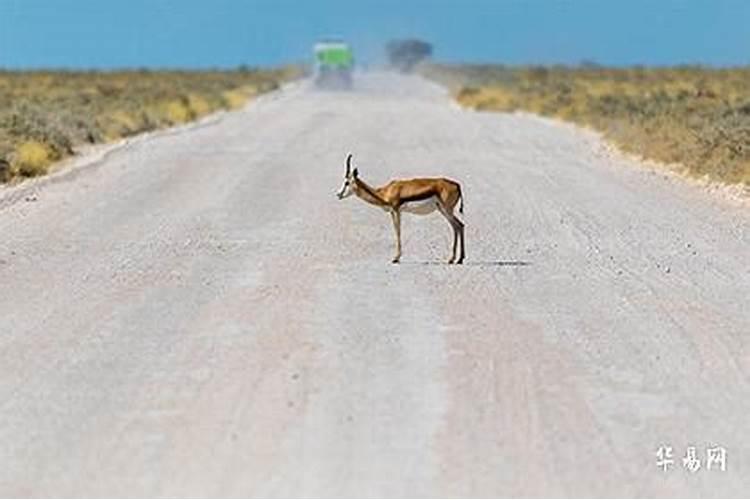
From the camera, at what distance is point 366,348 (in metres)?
9.61

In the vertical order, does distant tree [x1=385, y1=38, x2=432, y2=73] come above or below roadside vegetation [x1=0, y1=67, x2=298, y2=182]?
below

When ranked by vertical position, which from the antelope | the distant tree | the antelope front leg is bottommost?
the distant tree

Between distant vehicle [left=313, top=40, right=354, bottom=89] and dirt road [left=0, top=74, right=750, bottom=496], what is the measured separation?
70.7 m

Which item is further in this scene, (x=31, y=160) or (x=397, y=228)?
(x=31, y=160)

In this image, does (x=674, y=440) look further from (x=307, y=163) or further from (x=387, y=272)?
(x=307, y=163)

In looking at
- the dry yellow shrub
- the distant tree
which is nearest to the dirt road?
the dry yellow shrub

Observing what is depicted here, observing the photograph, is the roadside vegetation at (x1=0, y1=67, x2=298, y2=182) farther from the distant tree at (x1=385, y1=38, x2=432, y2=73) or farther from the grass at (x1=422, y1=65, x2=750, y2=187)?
the distant tree at (x1=385, y1=38, x2=432, y2=73)

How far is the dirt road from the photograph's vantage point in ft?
22.8

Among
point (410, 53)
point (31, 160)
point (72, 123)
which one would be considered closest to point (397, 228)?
point (31, 160)

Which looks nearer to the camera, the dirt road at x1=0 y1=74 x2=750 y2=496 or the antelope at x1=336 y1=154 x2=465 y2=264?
the dirt road at x1=0 y1=74 x2=750 y2=496

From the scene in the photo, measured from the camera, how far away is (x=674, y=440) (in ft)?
24.1

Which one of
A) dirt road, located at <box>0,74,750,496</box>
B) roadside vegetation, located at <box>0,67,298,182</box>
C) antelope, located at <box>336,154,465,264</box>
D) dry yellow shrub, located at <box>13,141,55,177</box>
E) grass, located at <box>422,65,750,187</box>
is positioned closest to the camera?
dirt road, located at <box>0,74,750,496</box>

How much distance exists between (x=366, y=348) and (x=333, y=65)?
8227 centimetres

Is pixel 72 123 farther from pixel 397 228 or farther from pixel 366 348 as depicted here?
pixel 366 348
